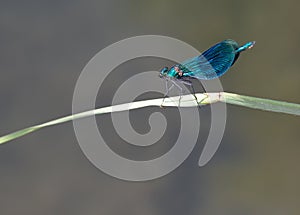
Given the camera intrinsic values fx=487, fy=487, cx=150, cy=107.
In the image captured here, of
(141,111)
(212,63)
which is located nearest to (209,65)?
(212,63)

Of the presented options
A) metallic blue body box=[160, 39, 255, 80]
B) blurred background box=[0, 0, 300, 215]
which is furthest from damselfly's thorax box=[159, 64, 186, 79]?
blurred background box=[0, 0, 300, 215]

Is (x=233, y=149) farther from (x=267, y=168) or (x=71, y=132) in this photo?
(x=71, y=132)

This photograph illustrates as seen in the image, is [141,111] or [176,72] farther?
[141,111]

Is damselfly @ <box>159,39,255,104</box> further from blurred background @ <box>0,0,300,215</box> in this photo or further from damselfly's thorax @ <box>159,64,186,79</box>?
blurred background @ <box>0,0,300,215</box>

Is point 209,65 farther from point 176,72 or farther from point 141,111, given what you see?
point 141,111

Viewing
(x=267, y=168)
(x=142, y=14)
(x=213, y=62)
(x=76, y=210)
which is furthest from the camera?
(x=142, y=14)

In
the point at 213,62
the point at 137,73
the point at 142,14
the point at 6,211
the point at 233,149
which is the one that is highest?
the point at 142,14

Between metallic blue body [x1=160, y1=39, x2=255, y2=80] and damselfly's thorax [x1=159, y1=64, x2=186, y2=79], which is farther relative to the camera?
damselfly's thorax [x1=159, y1=64, x2=186, y2=79]

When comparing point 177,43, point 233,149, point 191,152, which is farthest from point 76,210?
point 177,43
